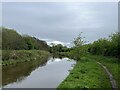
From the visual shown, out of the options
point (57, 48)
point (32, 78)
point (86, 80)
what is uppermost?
point (86, 80)

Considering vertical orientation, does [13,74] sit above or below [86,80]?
below

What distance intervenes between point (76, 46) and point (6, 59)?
50.6 feet

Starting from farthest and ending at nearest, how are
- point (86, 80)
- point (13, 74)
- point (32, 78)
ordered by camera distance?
1. point (13, 74)
2. point (32, 78)
3. point (86, 80)

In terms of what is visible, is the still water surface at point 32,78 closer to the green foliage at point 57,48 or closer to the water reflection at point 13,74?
the water reflection at point 13,74

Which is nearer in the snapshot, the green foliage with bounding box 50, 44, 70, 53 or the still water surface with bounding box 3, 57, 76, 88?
the still water surface with bounding box 3, 57, 76, 88

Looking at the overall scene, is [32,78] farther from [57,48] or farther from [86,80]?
[57,48]

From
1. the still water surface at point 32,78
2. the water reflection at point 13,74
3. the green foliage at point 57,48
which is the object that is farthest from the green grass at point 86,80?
the green foliage at point 57,48

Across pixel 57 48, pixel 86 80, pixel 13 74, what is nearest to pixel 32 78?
pixel 13 74

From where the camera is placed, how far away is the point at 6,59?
44625 mm

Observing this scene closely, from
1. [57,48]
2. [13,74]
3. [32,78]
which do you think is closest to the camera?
[32,78]

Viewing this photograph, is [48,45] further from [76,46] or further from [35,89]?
[35,89]

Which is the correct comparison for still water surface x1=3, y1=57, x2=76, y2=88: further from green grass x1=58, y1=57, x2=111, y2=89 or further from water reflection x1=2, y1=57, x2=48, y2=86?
green grass x1=58, y1=57, x2=111, y2=89

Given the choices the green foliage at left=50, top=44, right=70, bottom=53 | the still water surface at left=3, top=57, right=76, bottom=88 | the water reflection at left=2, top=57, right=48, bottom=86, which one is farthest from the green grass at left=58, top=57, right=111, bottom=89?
the green foliage at left=50, top=44, right=70, bottom=53

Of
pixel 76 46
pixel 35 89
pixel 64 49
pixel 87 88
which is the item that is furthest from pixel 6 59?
pixel 64 49
